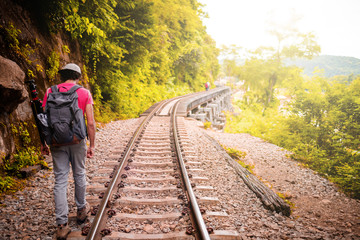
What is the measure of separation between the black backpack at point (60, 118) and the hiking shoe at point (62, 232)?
100 cm

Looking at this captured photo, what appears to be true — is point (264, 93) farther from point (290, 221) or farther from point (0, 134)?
point (0, 134)

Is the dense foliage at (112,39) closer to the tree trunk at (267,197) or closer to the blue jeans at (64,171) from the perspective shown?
the blue jeans at (64,171)

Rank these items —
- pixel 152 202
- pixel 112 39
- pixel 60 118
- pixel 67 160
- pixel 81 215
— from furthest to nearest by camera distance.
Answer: pixel 112 39
pixel 152 202
pixel 81 215
pixel 67 160
pixel 60 118

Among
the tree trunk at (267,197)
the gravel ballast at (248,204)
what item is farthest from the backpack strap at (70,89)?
the tree trunk at (267,197)

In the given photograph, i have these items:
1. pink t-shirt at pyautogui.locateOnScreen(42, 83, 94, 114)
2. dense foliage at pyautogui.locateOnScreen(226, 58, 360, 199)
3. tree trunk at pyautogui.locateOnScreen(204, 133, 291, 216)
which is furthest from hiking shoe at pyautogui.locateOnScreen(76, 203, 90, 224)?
dense foliage at pyautogui.locateOnScreen(226, 58, 360, 199)

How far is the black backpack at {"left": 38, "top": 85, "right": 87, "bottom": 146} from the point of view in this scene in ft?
6.92

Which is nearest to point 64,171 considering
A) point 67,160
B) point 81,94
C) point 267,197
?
point 67,160

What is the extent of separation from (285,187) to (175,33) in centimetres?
2386

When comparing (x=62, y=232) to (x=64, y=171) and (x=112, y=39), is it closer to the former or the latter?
(x=64, y=171)

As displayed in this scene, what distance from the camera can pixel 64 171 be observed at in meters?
2.32

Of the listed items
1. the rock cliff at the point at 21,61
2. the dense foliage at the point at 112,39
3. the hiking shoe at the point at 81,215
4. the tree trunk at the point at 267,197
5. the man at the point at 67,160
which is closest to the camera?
the man at the point at 67,160

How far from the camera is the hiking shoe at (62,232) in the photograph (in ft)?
7.12

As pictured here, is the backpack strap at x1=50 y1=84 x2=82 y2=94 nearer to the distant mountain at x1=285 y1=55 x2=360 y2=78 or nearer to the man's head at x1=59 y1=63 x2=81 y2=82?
the man's head at x1=59 y1=63 x2=81 y2=82

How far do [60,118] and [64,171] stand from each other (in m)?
0.69
